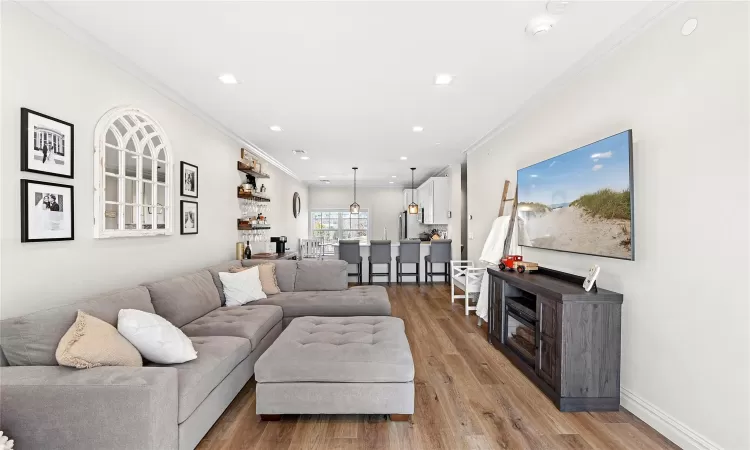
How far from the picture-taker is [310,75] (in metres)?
2.94

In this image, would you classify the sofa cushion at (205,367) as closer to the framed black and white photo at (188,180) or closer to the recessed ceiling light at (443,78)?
the framed black and white photo at (188,180)

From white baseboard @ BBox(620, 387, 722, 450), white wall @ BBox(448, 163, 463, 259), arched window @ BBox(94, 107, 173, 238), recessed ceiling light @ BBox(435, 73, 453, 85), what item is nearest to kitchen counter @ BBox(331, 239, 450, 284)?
white wall @ BBox(448, 163, 463, 259)

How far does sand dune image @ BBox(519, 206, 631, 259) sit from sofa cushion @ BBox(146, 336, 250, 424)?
107 inches

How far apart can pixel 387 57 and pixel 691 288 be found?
2452 mm

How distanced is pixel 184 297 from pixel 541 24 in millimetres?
3332

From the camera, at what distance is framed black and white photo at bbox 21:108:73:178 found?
194 centimetres

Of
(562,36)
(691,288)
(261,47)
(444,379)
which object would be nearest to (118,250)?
(261,47)

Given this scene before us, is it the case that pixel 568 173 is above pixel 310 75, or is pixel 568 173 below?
below

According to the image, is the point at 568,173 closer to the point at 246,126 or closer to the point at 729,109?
the point at 729,109

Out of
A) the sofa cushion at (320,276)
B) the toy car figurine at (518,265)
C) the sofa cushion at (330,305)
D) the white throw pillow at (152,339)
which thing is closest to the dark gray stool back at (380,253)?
the sofa cushion at (320,276)

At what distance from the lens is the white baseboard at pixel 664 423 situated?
186 cm

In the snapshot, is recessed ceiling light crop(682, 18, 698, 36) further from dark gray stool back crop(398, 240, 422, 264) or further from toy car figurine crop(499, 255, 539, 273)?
dark gray stool back crop(398, 240, 422, 264)

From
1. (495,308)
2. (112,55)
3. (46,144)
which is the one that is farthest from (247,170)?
(495,308)

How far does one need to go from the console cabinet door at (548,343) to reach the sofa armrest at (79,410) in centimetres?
243
